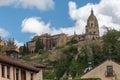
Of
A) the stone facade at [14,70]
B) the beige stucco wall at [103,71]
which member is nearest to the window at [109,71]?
the beige stucco wall at [103,71]

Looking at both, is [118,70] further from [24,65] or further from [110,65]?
[24,65]

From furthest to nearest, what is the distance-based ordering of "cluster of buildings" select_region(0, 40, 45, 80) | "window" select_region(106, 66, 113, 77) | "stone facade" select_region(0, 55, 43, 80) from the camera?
"window" select_region(106, 66, 113, 77) < "cluster of buildings" select_region(0, 40, 45, 80) < "stone facade" select_region(0, 55, 43, 80)

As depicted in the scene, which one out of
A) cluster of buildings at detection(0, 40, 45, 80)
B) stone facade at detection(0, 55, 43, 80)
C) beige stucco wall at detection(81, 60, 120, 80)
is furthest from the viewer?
beige stucco wall at detection(81, 60, 120, 80)

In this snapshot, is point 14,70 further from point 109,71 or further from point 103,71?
point 103,71

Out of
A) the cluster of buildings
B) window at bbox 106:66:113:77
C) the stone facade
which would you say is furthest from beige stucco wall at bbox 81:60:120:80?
→ the stone facade

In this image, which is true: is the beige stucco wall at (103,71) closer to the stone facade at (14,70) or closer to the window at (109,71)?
the window at (109,71)

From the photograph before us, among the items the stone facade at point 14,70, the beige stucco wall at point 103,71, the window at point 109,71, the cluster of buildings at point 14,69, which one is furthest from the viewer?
the beige stucco wall at point 103,71

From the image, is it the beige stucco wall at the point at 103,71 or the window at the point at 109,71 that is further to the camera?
the beige stucco wall at the point at 103,71

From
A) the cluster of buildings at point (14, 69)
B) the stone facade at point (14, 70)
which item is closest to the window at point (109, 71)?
the cluster of buildings at point (14, 69)

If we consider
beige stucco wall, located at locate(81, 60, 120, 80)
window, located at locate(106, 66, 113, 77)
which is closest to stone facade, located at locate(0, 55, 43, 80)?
beige stucco wall, located at locate(81, 60, 120, 80)

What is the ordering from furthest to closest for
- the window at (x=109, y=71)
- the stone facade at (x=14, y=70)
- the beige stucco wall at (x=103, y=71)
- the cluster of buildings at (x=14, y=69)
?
the beige stucco wall at (x=103, y=71) < the window at (x=109, y=71) < the cluster of buildings at (x=14, y=69) < the stone facade at (x=14, y=70)

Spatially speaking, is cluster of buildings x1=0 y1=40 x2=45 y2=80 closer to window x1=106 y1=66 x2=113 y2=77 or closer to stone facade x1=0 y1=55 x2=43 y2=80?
stone facade x1=0 y1=55 x2=43 y2=80

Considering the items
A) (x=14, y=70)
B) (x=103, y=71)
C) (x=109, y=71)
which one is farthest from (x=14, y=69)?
(x=103, y=71)

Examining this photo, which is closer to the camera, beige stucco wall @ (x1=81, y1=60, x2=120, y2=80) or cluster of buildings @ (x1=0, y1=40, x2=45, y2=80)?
cluster of buildings @ (x1=0, y1=40, x2=45, y2=80)
